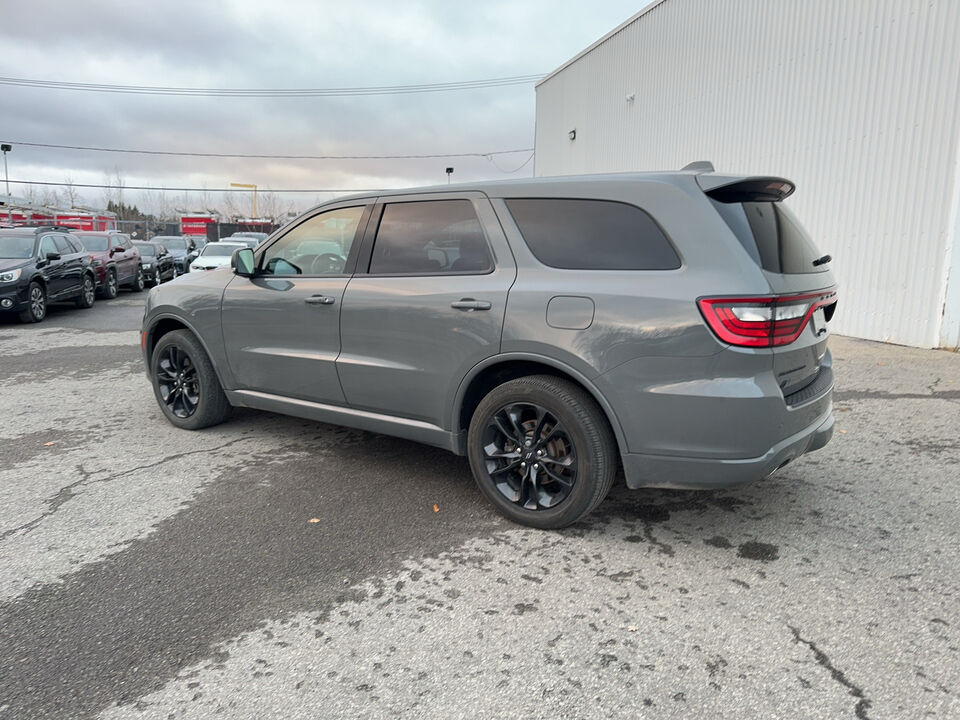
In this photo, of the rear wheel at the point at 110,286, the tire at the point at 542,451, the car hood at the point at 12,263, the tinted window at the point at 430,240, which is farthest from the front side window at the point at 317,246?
the rear wheel at the point at 110,286

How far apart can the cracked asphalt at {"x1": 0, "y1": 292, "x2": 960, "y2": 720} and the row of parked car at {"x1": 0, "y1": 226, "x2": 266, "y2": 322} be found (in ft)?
28.1

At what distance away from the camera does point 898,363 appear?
318 inches

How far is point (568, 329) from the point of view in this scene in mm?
3320

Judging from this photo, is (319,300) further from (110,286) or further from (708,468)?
(110,286)

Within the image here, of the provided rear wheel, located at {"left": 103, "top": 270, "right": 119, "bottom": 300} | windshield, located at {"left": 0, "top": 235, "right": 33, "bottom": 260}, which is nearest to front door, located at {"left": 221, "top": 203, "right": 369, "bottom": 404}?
windshield, located at {"left": 0, "top": 235, "right": 33, "bottom": 260}

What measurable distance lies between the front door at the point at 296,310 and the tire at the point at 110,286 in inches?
524

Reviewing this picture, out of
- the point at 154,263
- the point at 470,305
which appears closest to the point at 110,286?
the point at 154,263

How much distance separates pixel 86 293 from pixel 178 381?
1109cm

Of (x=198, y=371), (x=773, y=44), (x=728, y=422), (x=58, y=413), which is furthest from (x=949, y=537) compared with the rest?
(x=773, y=44)

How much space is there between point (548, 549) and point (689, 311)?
1.39 metres

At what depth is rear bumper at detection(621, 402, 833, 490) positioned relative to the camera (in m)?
3.09

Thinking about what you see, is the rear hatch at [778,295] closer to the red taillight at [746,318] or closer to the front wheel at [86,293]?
the red taillight at [746,318]

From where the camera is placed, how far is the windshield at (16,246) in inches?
490

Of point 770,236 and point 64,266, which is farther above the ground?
point 770,236
